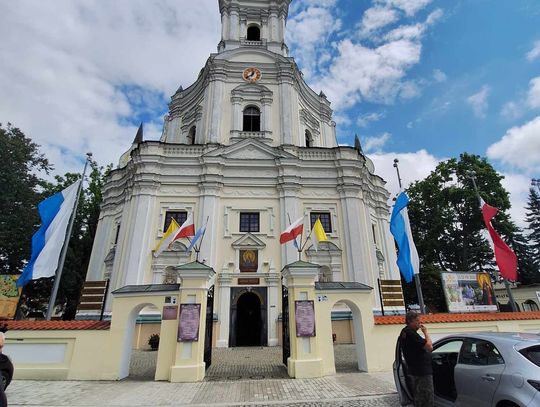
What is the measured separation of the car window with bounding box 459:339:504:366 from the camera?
4609 mm

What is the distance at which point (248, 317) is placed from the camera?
17.6m

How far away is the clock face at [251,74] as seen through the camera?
2345cm

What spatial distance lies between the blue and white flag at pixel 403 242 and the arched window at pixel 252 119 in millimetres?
12888

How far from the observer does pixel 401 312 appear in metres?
17.8

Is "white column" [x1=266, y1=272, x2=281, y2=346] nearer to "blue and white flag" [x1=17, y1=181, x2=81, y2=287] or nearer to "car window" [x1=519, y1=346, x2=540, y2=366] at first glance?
"blue and white flag" [x1=17, y1=181, x2=81, y2=287]

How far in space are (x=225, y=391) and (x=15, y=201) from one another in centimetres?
2196

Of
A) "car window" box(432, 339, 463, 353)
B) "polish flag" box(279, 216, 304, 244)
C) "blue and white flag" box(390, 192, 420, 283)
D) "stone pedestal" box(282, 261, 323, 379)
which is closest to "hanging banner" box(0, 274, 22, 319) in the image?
"polish flag" box(279, 216, 304, 244)

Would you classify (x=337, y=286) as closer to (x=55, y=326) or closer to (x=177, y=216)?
(x=55, y=326)

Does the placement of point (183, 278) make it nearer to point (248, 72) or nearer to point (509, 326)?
point (509, 326)

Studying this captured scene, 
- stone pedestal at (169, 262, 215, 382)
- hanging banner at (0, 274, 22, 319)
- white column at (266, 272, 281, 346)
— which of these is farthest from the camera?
white column at (266, 272, 281, 346)

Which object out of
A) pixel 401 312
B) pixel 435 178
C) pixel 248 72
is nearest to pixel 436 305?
pixel 435 178

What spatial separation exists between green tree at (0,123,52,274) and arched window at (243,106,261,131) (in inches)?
618

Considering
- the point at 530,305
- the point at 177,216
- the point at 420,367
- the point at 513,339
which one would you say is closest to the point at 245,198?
the point at 177,216

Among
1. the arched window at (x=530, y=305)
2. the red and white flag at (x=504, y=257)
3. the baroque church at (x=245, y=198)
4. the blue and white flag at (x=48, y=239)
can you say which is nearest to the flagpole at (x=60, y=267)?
the blue and white flag at (x=48, y=239)
